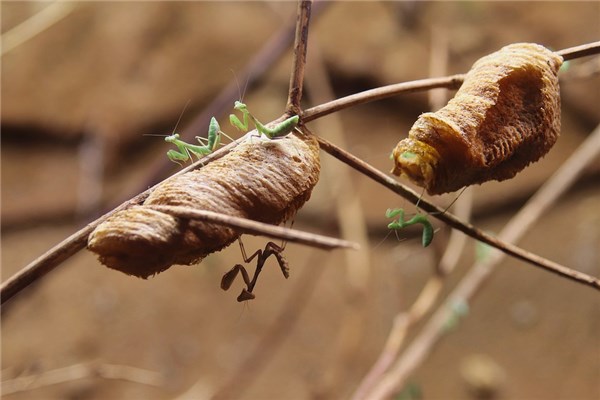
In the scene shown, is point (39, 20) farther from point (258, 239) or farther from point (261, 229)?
point (261, 229)

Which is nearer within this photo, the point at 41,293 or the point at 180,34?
the point at 41,293

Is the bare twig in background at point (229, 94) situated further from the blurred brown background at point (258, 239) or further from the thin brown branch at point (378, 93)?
the thin brown branch at point (378, 93)

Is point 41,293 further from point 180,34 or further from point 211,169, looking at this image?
point 211,169

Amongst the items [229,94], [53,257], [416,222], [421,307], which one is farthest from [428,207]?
[229,94]

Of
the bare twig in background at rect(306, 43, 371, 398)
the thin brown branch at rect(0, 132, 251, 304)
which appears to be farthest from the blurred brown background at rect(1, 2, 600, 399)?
the thin brown branch at rect(0, 132, 251, 304)

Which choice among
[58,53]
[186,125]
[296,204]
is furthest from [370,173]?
[58,53]

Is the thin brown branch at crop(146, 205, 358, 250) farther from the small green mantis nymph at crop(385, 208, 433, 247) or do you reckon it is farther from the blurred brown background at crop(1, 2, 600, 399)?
→ the blurred brown background at crop(1, 2, 600, 399)
